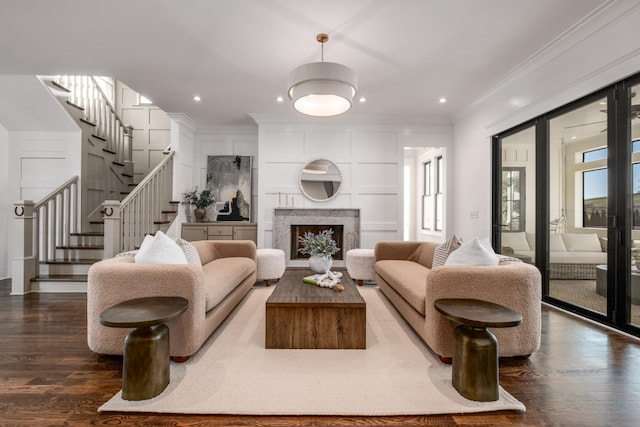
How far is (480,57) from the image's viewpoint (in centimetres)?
367

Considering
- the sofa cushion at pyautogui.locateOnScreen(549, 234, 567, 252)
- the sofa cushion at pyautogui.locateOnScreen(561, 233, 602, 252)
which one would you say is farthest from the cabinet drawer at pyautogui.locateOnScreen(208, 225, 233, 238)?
the sofa cushion at pyautogui.locateOnScreen(561, 233, 602, 252)

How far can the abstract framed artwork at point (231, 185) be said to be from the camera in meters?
6.39

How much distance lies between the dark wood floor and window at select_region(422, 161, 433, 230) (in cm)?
488

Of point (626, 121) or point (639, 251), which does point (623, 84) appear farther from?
point (639, 251)

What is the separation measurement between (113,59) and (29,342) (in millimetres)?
3089

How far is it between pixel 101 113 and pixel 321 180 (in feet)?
13.9

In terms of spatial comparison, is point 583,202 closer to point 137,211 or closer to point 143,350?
point 143,350

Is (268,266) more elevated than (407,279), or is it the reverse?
(407,279)

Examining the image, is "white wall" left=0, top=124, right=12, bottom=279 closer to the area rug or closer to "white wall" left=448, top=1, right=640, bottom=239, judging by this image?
the area rug

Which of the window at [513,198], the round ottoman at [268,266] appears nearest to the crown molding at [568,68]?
the window at [513,198]

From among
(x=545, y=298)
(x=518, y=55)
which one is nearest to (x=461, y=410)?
(x=545, y=298)

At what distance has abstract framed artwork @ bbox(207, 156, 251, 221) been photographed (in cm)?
639

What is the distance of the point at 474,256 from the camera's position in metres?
2.33

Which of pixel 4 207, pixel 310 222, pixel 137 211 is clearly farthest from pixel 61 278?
pixel 310 222
